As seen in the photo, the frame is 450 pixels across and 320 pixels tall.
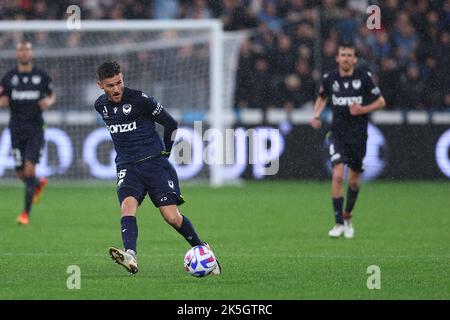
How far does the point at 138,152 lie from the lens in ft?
30.6

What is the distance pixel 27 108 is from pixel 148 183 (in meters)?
5.71

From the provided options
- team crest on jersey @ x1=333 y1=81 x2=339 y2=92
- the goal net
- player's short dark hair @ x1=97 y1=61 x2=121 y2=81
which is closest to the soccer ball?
player's short dark hair @ x1=97 y1=61 x2=121 y2=81

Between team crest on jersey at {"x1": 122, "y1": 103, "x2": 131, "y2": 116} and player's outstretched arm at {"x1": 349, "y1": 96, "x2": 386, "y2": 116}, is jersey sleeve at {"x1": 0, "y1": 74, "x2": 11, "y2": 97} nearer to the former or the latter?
player's outstretched arm at {"x1": 349, "y1": 96, "x2": 386, "y2": 116}

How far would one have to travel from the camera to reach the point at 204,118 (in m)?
20.0

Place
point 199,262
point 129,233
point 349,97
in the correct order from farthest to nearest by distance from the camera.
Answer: point 349,97, point 129,233, point 199,262

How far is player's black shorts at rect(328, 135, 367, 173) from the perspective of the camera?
12734mm

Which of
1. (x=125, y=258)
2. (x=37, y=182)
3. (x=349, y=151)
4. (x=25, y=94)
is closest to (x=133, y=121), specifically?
(x=125, y=258)

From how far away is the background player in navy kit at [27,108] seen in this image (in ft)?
47.0

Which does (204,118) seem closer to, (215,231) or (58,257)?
(215,231)

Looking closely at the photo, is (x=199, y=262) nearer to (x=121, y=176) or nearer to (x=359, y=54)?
(x=121, y=176)

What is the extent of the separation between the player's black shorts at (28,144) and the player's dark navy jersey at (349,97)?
12.8 feet

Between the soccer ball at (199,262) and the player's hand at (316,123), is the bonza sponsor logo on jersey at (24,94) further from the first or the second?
the soccer ball at (199,262)

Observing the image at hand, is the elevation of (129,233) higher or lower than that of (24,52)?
lower

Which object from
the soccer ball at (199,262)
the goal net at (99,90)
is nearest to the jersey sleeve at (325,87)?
the soccer ball at (199,262)
